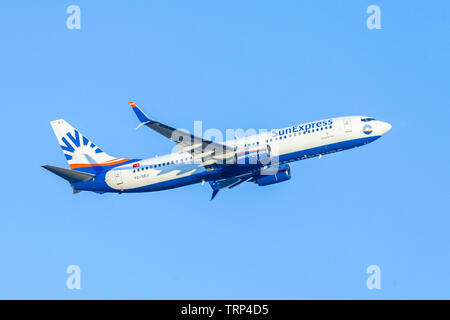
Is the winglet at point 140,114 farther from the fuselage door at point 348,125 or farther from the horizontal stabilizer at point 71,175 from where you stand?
the fuselage door at point 348,125

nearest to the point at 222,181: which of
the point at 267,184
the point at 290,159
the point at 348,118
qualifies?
the point at 267,184

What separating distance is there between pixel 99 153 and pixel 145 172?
758 cm

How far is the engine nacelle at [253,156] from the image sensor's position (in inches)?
2837

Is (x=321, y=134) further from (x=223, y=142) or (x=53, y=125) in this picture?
(x=53, y=125)

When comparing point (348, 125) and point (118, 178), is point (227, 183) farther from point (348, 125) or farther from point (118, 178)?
point (348, 125)

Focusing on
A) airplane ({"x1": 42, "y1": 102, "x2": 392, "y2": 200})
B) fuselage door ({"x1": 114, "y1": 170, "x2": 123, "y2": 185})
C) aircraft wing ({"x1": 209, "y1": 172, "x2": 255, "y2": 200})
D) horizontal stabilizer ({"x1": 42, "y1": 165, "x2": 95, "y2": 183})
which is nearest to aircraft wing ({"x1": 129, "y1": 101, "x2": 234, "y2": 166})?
airplane ({"x1": 42, "y1": 102, "x2": 392, "y2": 200})

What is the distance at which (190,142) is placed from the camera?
7050 cm

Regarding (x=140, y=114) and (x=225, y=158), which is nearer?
(x=140, y=114)

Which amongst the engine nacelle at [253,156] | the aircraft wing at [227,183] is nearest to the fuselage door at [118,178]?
the aircraft wing at [227,183]

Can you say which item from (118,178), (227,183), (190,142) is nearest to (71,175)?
(118,178)

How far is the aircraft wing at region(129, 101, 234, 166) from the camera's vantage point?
63875mm

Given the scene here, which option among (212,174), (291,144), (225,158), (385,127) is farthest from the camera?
(212,174)

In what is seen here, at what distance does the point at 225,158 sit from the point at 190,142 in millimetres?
4675

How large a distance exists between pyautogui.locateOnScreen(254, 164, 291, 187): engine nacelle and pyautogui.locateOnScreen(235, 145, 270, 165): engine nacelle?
23.1ft
